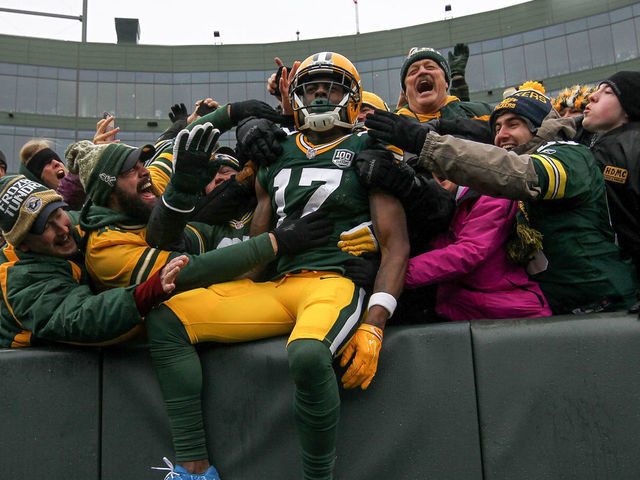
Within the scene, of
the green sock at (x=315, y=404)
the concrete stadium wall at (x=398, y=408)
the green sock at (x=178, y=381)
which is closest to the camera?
the green sock at (x=315, y=404)

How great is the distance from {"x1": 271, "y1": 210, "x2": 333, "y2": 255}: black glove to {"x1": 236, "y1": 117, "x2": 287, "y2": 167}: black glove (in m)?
0.48

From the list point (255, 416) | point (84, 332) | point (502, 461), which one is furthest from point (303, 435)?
point (84, 332)

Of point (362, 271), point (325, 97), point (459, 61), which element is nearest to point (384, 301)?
point (362, 271)

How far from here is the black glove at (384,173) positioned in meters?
3.23

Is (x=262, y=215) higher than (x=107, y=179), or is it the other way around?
(x=107, y=179)

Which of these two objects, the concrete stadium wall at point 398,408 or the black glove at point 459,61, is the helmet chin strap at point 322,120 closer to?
the concrete stadium wall at point 398,408

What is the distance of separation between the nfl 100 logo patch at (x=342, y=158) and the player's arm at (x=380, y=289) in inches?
10.1

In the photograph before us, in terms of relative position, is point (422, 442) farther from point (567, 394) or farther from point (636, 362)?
point (636, 362)

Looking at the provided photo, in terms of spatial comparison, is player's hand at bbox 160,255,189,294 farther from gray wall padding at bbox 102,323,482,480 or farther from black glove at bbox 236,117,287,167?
black glove at bbox 236,117,287,167

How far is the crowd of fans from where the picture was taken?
298 centimetres

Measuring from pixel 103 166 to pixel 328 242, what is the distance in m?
1.52

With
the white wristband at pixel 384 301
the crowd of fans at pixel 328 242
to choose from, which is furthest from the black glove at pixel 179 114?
the white wristband at pixel 384 301

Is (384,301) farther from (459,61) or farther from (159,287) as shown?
(459,61)

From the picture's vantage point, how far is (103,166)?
11.8 feet
